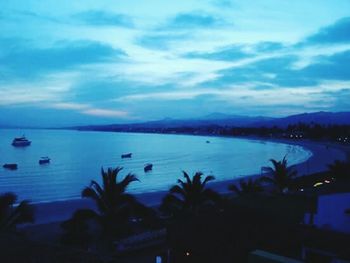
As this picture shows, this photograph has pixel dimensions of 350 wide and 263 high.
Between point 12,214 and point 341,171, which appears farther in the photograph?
point 341,171

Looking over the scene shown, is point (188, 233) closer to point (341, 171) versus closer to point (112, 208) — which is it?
point (112, 208)

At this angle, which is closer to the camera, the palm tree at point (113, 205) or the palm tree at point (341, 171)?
the palm tree at point (113, 205)

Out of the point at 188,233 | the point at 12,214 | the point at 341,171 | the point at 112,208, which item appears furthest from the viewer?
the point at 341,171

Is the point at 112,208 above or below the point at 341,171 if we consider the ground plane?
below

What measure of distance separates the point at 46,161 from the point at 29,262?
80.1 meters

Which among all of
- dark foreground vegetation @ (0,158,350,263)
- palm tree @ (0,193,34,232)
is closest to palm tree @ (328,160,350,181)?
dark foreground vegetation @ (0,158,350,263)

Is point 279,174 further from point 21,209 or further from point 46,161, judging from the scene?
point 46,161

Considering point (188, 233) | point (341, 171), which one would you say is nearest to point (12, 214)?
point (188, 233)

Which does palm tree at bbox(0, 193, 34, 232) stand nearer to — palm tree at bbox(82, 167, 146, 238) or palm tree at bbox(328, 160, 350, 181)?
palm tree at bbox(82, 167, 146, 238)

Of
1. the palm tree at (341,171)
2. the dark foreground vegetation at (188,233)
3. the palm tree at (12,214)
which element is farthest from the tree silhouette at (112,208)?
the palm tree at (341,171)

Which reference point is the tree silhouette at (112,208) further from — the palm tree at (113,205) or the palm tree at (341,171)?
the palm tree at (341,171)

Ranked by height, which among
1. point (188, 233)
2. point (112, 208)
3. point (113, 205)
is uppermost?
point (113, 205)

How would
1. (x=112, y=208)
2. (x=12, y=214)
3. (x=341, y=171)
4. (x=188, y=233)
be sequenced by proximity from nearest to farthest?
(x=188, y=233) → (x=12, y=214) → (x=112, y=208) → (x=341, y=171)

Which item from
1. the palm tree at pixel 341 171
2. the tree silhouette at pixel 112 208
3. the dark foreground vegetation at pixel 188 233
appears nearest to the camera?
the dark foreground vegetation at pixel 188 233
